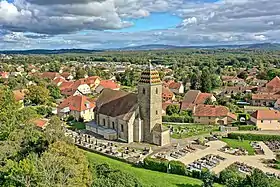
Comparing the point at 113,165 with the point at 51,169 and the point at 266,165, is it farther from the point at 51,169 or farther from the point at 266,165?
the point at 266,165

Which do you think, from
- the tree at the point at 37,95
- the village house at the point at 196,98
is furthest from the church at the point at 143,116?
the tree at the point at 37,95

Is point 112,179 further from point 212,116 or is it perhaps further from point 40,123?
point 212,116

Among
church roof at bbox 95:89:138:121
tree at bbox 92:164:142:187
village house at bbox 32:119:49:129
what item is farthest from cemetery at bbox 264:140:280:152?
village house at bbox 32:119:49:129

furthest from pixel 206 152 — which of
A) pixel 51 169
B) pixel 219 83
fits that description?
pixel 219 83

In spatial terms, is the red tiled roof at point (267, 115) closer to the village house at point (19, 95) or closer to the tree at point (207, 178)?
the tree at point (207, 178)

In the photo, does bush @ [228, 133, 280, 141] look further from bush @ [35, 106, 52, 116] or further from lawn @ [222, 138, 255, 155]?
bush @ [35, 106, 52, 116]

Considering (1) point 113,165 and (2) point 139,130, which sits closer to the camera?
(1) point 113,165
